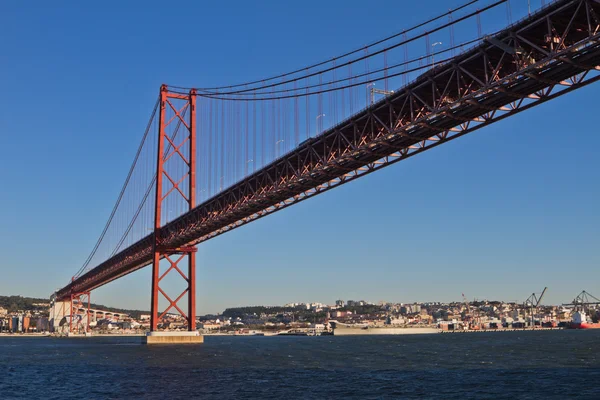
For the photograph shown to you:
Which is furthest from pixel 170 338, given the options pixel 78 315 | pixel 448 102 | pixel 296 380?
pixel 78 315

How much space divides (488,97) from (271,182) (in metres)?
Answer: 20.7

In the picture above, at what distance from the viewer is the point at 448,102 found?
29125mm

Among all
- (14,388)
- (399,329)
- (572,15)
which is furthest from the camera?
(399,329)

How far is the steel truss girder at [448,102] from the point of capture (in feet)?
76.5

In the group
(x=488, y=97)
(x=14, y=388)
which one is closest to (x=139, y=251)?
(x=14, y=388)

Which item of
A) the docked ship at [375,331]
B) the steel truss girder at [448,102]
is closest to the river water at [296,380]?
the steel truss girder at [448,102]

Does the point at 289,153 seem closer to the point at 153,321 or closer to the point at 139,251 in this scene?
the point at 153,321

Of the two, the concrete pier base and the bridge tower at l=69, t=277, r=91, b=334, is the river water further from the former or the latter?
the bridge tower at l=69, t=277, r=91, b=334

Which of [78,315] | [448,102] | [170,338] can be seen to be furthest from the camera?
[78,315]

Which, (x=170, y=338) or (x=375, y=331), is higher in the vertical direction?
(x=170, y=338)

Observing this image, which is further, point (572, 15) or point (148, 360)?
point (148, 360)

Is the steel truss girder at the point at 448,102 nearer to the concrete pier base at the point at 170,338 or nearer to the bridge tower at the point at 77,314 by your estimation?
the concrete pier base at the point at 170,338

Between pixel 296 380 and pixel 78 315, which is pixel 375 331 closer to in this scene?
pixel 78 315

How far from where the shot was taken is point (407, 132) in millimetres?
32062
